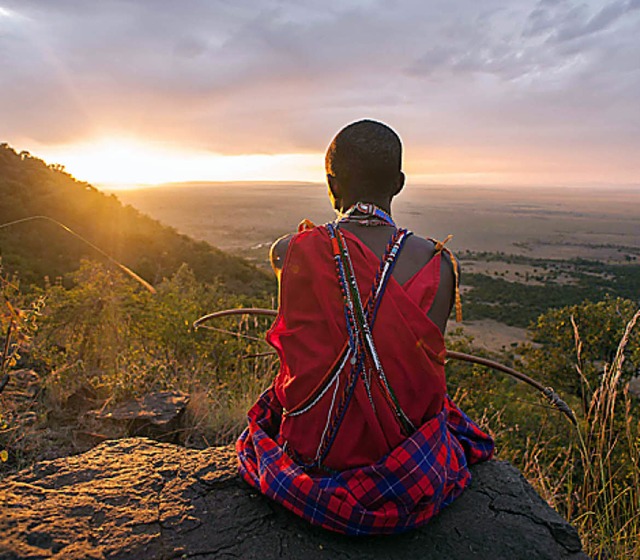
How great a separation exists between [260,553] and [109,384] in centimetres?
236

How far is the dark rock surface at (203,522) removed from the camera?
1.71 m

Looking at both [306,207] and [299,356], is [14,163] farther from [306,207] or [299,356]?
[306,207]

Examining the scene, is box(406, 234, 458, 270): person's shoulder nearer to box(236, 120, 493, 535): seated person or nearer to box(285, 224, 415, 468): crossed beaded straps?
box(236, 120, 493, 535): seated person

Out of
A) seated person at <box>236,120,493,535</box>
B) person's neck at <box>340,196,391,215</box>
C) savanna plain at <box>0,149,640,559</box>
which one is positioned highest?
person's neck at <box>340,196,391,215</box>

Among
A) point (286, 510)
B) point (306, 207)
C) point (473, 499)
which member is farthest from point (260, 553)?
point (306, 207)

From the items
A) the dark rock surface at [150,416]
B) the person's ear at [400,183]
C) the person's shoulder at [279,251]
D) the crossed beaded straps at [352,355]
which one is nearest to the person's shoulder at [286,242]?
the person's shoulder at [279,251]

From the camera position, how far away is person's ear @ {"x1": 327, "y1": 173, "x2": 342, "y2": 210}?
6.88ft

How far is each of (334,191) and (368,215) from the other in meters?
0.21

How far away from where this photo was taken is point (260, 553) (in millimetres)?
1724

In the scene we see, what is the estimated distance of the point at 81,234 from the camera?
1669 centimetres

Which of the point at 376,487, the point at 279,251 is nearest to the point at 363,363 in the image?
the point at 376,487

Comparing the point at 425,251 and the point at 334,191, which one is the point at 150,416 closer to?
the point at 334,191

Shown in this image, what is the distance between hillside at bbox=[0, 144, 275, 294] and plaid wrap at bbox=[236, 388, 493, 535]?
40.6 feet

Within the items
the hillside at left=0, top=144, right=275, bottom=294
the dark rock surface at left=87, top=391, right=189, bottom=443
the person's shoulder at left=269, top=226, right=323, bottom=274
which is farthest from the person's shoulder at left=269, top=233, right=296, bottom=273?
the hillside at left=0, top=144, right=275, bottom=294
